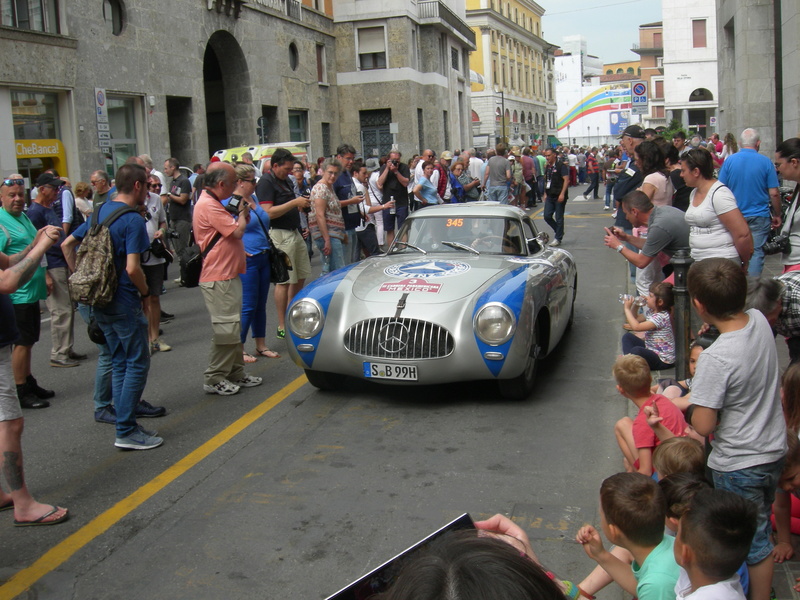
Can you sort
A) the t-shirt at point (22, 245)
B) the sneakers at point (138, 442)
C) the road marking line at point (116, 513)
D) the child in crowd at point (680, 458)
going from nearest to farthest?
the child in crowd at point (680, 458), the road marking line at point (116, 513), the sneakers at point (138, 442), the t-shirt at point (22, 245)

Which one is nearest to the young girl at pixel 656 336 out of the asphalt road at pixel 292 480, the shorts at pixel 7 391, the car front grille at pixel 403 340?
the asphalt road at pixel 292 480

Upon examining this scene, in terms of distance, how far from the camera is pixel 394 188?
1409 centimetres

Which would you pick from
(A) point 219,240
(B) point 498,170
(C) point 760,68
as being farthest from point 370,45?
(A) point 219,240

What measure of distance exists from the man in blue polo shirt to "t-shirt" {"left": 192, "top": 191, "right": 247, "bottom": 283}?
4.86 meters

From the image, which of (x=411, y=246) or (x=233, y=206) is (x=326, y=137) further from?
(x=233, y=206)

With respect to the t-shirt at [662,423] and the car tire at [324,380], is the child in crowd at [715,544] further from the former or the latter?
the car tire at [324,380]

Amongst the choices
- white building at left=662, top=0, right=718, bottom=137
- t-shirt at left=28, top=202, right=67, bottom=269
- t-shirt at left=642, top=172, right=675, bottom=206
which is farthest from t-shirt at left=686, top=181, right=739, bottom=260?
white building at left=662, top=0, right=718, bottom=137

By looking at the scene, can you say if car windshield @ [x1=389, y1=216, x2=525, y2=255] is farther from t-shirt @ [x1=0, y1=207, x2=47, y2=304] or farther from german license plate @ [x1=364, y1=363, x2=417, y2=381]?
t-shirt @ [x1=0, y1=207, x2=47, y2=304]

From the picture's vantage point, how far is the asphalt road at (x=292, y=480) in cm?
388

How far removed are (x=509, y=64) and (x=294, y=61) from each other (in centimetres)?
5075

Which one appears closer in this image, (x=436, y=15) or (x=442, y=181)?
(x=442, y=181)

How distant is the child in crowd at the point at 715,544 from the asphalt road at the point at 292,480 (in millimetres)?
1121

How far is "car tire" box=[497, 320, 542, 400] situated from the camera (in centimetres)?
621

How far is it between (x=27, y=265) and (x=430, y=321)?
2.78 meters
